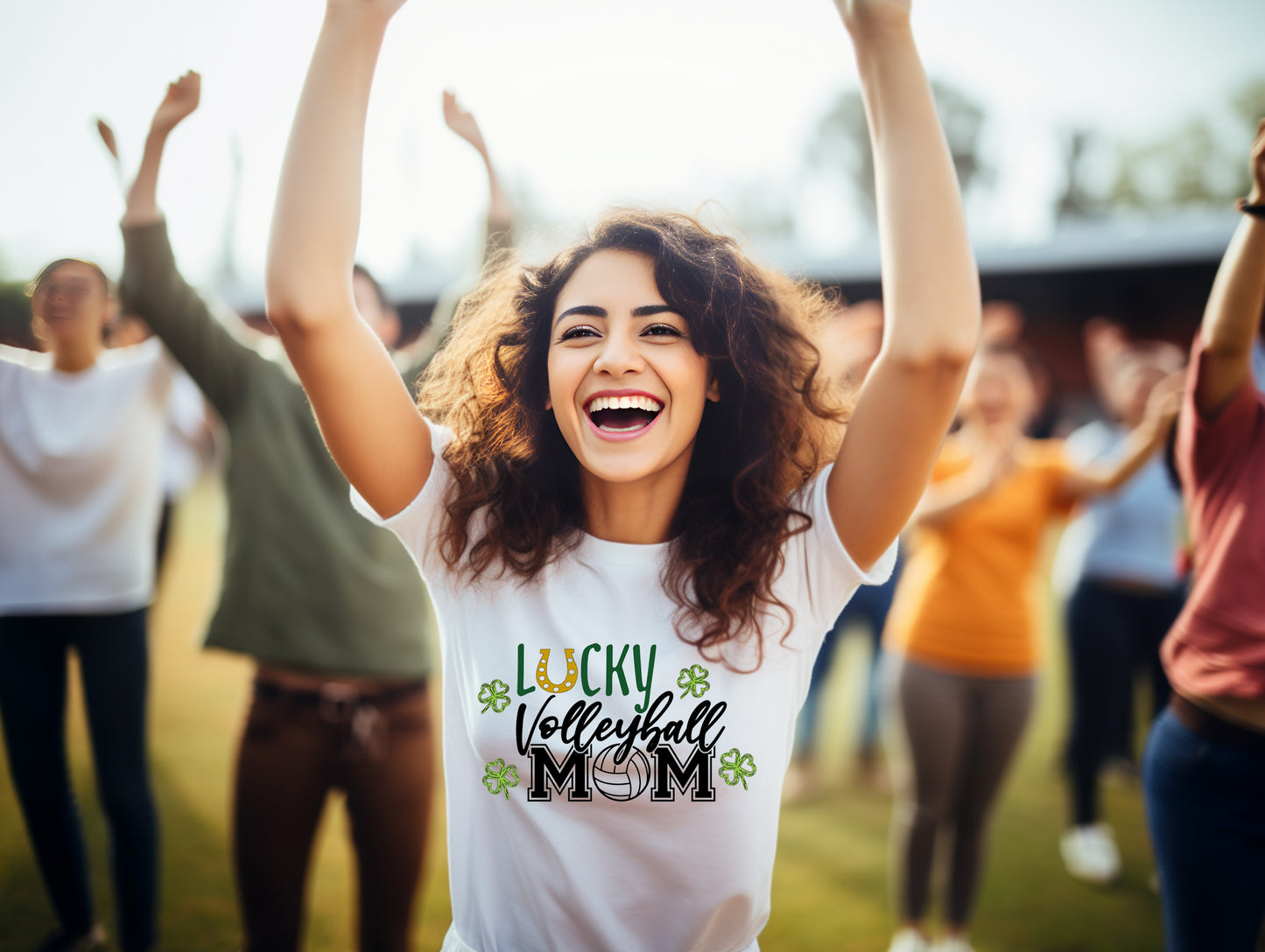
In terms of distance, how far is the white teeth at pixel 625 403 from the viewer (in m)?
1.31

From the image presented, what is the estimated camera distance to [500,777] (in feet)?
4.17

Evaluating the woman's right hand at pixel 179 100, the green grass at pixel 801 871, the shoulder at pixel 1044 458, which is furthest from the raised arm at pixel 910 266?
the shoulder at pixel 1044 458

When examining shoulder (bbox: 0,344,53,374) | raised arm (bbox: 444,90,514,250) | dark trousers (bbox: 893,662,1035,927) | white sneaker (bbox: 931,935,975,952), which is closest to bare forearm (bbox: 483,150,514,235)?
raised arm (bbox: 444,90,514,250)

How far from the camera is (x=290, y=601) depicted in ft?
7.25

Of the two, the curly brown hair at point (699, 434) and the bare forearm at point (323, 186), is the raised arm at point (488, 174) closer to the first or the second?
the curly brown hair at point (699, 434)

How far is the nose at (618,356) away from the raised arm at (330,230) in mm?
341

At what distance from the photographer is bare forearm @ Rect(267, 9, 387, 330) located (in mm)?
1130

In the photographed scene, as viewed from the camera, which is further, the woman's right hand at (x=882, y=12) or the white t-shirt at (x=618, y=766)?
the white t-shirt at (x=618, y=766)

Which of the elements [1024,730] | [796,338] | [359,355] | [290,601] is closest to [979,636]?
[1024,730]

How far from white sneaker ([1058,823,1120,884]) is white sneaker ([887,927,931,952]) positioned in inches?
47.9

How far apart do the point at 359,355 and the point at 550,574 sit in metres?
0.45

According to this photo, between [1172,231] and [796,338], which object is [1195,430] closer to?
[796,338]

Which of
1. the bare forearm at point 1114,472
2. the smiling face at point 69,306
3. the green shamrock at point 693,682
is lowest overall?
the green shamrock at point 693,682

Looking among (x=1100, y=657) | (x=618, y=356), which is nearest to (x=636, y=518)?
(x=618, y=356)
